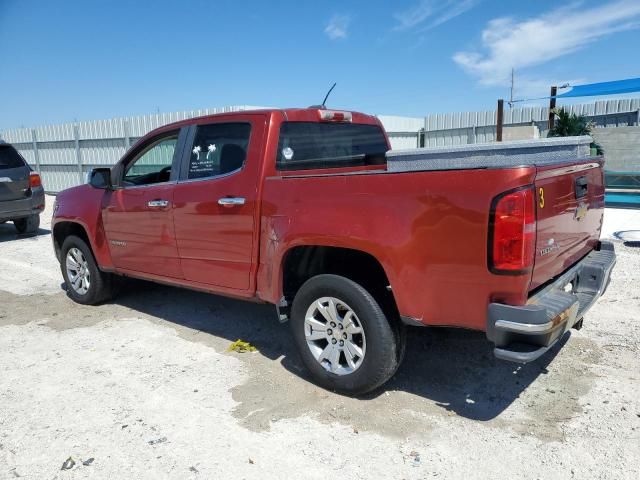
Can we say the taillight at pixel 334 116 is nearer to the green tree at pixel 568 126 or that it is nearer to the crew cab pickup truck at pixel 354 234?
the crew cab pickup truck at pixel 354 234

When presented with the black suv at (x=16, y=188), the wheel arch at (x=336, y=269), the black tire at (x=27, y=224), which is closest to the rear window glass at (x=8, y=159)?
the black suv at (x=16, y=188)

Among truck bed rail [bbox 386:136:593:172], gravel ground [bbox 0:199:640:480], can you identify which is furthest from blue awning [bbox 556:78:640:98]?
truck bed rail [bbox 386:136:593:172]

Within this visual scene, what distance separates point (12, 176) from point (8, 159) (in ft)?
1.17

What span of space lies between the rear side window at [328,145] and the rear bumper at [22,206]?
811 centimetres

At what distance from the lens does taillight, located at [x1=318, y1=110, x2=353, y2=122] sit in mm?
4281

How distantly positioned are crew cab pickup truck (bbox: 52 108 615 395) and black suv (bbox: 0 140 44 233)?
578cm

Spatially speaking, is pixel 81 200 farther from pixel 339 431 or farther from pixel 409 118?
pixel 409 118

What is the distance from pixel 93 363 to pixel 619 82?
45.6 ft

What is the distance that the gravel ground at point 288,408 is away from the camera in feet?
9.04

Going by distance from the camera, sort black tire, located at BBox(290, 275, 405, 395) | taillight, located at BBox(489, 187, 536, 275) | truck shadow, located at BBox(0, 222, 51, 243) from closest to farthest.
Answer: taillight, located at BBox(489, 187, 536, 275), black tire, located at BBox(290, 275, 405, 395), truck shadow, located at BBox(0, 222, 51, 243)

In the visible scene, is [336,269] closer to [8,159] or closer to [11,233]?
[8,159]

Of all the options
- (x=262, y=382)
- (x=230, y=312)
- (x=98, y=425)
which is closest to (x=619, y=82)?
(x=230, y=312)

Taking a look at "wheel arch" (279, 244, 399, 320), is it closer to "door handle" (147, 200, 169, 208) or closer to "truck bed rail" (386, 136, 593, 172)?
"truck bed rail" (386, 136, 593, 172)

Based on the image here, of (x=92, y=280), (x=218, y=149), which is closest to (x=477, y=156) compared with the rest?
(x=218, y=149)
